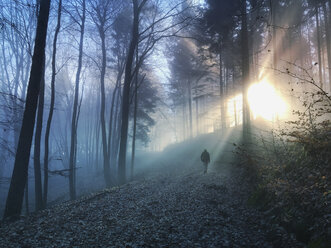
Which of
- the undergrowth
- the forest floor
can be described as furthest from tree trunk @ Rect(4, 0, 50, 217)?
the undergrowth

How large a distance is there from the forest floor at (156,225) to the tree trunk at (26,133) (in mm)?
1125

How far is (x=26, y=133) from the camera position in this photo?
26.2 ft

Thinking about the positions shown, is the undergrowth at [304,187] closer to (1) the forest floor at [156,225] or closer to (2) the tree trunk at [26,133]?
(1) the forest floor at [156,225]

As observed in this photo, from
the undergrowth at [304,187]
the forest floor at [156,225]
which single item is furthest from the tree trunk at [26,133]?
the undergrowth at [304,187]

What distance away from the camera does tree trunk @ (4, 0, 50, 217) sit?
7789 mm

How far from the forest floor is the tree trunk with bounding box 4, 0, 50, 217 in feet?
3.69

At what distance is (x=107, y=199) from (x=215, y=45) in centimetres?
1213

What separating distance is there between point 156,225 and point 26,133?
593cm

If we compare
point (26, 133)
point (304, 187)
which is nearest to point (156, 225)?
point (304, 187)

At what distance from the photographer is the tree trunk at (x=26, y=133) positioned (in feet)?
A: 25.6

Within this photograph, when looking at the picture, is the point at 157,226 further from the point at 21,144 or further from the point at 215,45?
the point at 215,45

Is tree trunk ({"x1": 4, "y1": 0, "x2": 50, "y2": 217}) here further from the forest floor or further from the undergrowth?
the undergrowth

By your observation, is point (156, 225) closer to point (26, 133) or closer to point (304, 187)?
point (304, 187)

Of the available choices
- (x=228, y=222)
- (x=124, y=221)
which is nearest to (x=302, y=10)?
(x=228, y=222)
